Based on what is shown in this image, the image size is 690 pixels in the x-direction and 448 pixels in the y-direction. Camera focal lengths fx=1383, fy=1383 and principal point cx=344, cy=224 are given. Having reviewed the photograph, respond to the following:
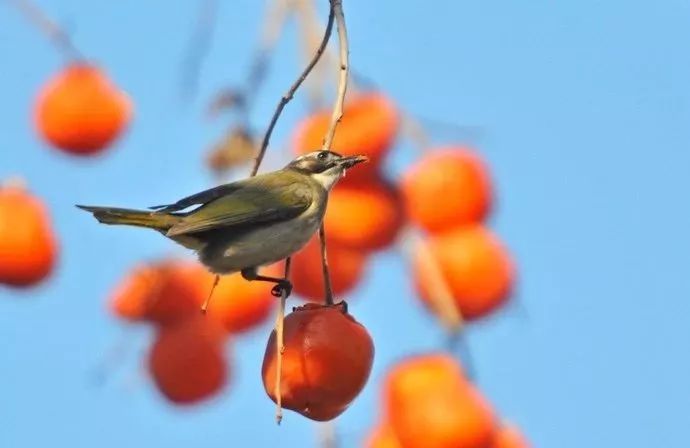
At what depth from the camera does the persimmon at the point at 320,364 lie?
104 inches

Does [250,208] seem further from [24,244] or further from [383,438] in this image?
[24,244]

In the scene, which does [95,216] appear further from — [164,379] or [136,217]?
[164,379]

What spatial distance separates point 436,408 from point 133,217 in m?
0.96

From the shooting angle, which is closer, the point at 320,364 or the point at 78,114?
the point at 320,364

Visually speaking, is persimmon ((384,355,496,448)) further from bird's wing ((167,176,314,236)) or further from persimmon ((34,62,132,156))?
persimmon ((34,62,132,156))

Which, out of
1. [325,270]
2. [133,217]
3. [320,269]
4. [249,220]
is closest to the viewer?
[325,270]

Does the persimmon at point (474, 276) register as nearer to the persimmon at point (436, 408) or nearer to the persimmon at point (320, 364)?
the persimmon at point (436, 408)

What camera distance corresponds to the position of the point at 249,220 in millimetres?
3000

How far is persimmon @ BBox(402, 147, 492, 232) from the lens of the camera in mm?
3969

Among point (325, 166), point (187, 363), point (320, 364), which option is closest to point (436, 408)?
point (325, 166)

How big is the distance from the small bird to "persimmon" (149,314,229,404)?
1.22 meters

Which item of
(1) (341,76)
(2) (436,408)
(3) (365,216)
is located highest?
(1) (341,76)

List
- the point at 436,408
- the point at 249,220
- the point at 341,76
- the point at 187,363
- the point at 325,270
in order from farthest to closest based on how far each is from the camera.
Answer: the point at 187,363 < the point at 436,408 < the point at 249,220 < the point at 325,270 < the point at 341,76

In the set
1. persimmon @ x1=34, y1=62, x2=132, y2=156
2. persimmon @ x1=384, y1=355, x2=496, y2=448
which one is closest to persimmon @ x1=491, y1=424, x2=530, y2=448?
persimmon @ x1=384, y1=355, x2=496, y2=448
